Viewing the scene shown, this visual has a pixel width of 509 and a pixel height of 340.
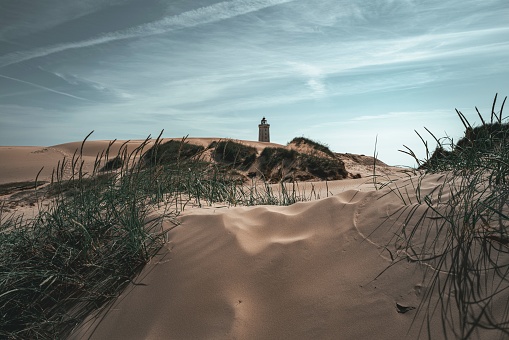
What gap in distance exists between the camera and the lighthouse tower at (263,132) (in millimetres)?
25688

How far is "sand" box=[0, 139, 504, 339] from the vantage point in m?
1.93

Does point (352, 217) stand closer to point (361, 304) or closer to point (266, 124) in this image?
point (361, 304)

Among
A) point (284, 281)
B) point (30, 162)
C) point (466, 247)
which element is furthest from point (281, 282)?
point (30, 162)

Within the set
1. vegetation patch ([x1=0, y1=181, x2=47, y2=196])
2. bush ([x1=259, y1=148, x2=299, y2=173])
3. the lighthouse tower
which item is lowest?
vegetation patch ([x1=0, y1=181, x2=47, y2=196])

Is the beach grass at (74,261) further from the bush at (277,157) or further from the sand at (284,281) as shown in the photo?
the bush at (277,157)

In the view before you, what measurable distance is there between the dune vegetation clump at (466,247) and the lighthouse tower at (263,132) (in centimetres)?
2326

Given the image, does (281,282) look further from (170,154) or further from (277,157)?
(277,157)

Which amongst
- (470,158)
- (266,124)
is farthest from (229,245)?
(266,124)

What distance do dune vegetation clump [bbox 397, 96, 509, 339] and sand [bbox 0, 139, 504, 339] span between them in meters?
0.06

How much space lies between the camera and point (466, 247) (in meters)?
1.96

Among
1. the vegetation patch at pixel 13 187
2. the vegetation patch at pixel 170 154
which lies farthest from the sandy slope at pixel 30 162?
the vegetation patch at pixel 170 154

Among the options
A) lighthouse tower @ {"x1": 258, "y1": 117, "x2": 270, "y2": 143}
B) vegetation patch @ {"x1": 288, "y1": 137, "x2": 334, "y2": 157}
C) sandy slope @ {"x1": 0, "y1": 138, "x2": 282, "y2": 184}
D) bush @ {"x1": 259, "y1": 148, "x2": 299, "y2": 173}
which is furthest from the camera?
lighthouse tower @ {"x1": 258, "y1": 117, "x2": 270, "y2": 143}

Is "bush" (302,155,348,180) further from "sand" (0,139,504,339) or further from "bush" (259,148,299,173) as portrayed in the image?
"sand" (0,139,504,339)

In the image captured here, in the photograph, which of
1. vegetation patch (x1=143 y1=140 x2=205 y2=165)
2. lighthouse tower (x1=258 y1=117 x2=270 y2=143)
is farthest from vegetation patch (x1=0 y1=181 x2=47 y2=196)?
lighthouse tower (x1=258 y1=117 x2=270 y2=143)
